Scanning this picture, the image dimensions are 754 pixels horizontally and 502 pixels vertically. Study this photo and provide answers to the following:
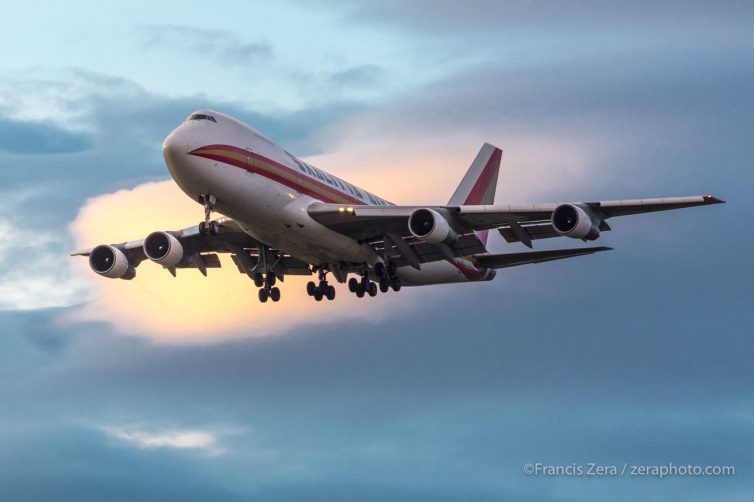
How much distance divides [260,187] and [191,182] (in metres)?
3.10

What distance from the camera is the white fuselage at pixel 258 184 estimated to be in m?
54.8

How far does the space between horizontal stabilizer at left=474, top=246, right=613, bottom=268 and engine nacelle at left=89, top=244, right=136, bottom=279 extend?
18.5 metres

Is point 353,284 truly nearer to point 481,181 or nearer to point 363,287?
point 363,287

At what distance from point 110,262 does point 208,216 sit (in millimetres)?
12441

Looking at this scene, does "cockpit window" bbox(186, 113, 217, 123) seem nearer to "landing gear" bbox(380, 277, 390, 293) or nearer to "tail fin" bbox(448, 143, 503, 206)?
"landing gear" bbox(380, 277, 390, 293)

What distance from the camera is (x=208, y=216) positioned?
56.2 meters

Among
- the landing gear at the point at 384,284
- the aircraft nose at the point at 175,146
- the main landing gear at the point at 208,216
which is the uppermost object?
the landing gear at the point at 384,284

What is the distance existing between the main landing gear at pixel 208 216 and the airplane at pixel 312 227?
53mm

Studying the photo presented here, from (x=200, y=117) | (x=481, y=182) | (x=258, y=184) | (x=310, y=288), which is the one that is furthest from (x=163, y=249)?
(x=481, y=182)

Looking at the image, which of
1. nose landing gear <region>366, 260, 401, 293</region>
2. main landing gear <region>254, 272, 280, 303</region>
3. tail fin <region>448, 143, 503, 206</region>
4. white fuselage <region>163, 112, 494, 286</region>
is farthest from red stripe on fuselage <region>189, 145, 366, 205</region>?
tail fin <region>448, 143, 503, 206</region>

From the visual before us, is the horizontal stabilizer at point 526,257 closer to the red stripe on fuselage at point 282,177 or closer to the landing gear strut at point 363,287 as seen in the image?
the landing gear strut at point 363,287

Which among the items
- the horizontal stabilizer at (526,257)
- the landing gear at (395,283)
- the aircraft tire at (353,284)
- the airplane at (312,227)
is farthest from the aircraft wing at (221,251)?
the horizontal stabilizer at (526,257)

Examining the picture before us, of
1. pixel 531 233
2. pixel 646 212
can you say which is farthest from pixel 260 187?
pixel 646 212

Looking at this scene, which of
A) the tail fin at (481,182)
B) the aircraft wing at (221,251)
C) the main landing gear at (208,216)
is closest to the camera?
the main landing gear at (208,216)
